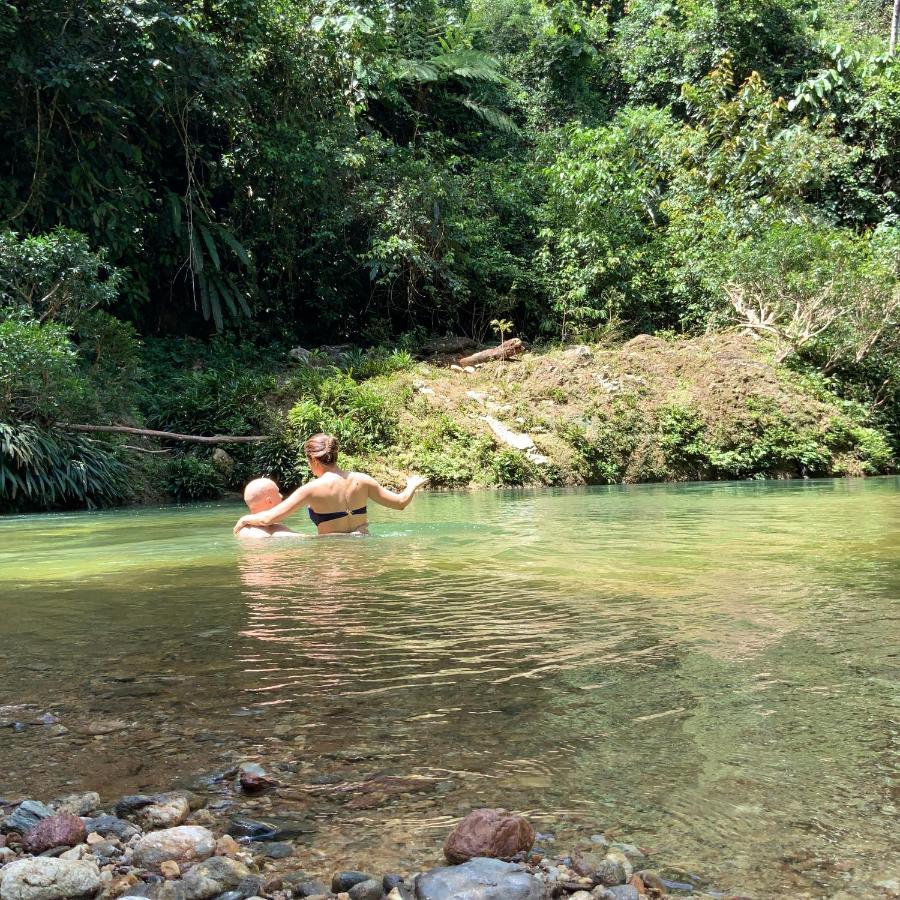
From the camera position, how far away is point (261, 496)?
8820mm

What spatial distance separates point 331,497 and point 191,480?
8137 millimetres

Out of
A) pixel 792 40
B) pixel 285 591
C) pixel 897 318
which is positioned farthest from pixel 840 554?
pixel 792 40

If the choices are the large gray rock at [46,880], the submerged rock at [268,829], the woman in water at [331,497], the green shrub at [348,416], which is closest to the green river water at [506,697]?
the submerged rock at [268,829]

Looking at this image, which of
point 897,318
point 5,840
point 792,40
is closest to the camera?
point 5,840

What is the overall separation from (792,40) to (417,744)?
31370 millimetres

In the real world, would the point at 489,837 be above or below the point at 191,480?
below

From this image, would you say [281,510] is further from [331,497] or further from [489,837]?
[489,837]

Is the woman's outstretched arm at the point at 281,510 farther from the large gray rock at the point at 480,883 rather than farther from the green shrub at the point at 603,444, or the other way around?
the green shrub at the point at 603,444

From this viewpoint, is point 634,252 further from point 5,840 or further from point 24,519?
point 5,840

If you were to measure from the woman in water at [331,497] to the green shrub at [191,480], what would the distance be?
7663 mm

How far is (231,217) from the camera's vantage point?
22.5 meters

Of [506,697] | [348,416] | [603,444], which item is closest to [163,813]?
[506,697]

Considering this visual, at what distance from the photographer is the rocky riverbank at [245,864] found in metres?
1.88

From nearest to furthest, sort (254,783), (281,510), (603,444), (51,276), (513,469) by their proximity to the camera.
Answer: (254,783)
(281,510)
(51,276)
(513,469)
(603,444)
